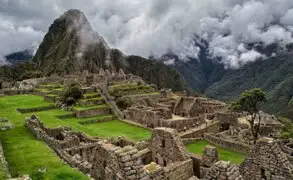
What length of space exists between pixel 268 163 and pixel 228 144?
20.8 metres

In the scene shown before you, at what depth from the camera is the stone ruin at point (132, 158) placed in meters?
8.02

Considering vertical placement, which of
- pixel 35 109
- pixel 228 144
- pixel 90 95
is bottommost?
pixel 228 144

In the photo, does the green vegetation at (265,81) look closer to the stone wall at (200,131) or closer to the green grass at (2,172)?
the stone wall at (200,131)

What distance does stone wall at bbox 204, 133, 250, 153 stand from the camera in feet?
90.4

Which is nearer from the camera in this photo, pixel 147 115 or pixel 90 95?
pixel 147 115

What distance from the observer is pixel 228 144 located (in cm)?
2938

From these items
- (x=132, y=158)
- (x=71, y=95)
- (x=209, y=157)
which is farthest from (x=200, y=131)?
(x=132, y=158)

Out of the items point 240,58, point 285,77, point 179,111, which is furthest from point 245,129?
point 240,58

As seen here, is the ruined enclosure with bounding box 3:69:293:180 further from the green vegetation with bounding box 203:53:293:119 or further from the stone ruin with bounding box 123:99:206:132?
the green vegetation with bounding box 203:53:293:119

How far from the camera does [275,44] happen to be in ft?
561

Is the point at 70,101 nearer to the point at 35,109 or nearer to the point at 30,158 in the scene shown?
the point at 35,109

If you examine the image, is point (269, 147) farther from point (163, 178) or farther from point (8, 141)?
point (8, 141)

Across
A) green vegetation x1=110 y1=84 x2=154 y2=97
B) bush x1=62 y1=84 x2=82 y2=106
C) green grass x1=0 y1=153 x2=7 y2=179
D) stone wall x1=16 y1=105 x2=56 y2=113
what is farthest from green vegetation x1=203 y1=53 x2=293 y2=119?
green grass x1=0 y1=153 x2=7 y2=179

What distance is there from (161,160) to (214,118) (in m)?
28.7
